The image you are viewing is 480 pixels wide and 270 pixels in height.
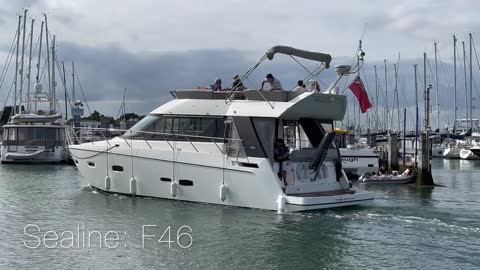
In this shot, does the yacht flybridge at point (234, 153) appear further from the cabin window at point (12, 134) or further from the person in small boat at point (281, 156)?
the cabin window at point (12, 134)

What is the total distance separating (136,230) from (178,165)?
14.3 feet

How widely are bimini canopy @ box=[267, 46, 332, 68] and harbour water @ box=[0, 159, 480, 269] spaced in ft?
17.4

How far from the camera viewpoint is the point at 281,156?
18.1m

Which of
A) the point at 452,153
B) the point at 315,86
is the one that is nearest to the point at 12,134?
the point at 315,86

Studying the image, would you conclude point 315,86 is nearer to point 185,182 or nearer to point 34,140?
point 185,182

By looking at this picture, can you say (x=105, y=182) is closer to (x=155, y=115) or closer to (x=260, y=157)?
(x=155, y=115)

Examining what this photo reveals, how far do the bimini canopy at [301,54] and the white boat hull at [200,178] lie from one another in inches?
146

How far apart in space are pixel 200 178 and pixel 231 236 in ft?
15.3

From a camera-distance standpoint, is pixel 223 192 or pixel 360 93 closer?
pixel 223 192

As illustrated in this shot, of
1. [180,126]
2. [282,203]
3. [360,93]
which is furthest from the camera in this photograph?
[360,93]

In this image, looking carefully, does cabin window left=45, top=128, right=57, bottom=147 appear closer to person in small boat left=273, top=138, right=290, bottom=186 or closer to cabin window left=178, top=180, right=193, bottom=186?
cabin window left=178, top=180, right=193, bottom=186

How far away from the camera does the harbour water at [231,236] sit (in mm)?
12047

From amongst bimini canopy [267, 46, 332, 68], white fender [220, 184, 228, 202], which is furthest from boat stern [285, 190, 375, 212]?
bimini canopy [267, 46, 332, 68]

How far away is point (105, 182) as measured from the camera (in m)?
21.2
